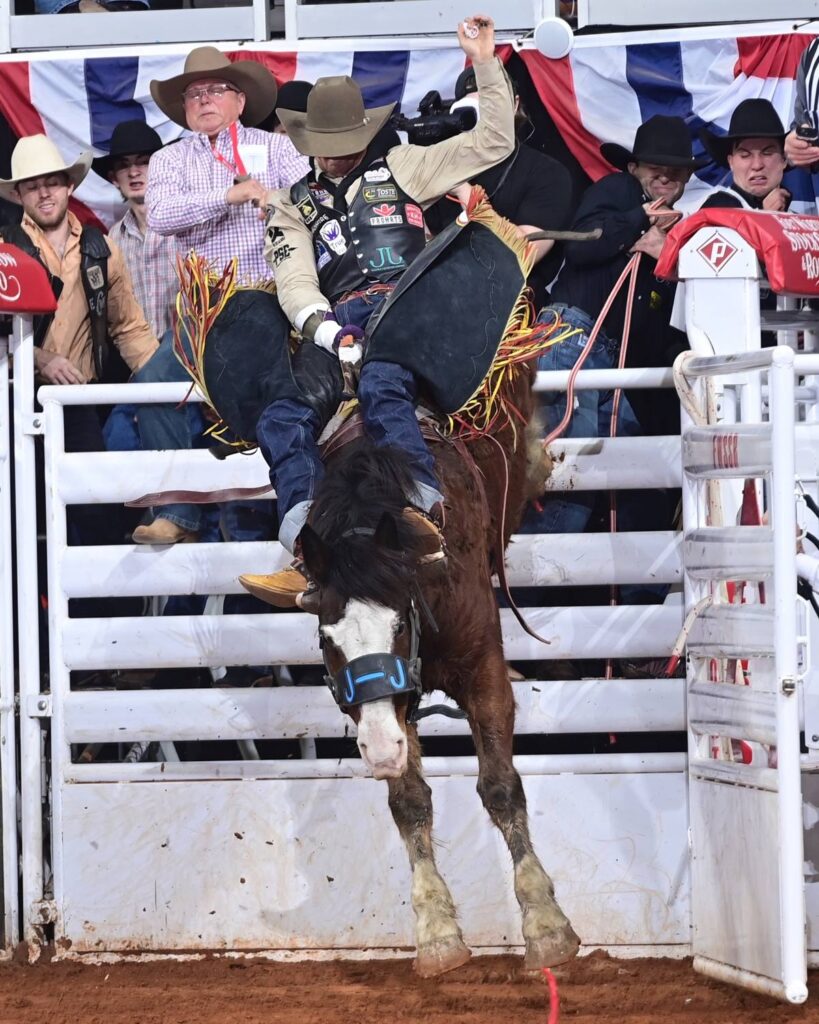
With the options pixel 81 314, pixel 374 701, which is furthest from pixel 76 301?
pixel 374 701

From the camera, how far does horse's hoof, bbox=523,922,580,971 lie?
13.6ft

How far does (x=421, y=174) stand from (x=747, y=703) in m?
2.11

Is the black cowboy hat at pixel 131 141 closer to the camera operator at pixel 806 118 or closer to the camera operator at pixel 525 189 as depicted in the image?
the camera operator at pixel 525 189

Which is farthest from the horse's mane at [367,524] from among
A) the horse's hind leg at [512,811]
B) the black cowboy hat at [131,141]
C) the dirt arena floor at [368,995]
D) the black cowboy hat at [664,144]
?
the black cowboy hat at [131,141]

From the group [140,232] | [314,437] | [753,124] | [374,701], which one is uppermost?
[753,124]

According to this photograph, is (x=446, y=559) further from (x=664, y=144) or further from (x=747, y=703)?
(x=664, y=144)

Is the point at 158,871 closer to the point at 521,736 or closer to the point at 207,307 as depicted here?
the point at 521,736

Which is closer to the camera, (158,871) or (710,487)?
(710,487)

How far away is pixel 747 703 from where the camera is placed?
470cm

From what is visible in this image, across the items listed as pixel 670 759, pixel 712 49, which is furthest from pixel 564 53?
pixel 670 759

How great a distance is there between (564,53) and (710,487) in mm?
3350

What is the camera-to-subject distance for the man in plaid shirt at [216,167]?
6.44 meters

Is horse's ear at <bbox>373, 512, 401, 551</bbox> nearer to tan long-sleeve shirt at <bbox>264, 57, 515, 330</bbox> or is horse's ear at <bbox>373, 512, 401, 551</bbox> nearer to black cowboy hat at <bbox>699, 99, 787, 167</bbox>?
tan long-sleeve shirt at <bbox>264, 57, 515, 330</bbox>

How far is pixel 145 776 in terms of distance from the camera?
5.58 m
